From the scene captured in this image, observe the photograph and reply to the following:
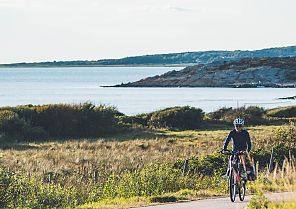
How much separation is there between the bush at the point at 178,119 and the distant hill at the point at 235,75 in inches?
3948

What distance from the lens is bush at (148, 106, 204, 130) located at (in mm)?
58156

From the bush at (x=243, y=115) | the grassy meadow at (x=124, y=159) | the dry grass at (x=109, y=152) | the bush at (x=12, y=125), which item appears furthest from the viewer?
the bush at (x=243, y=115)

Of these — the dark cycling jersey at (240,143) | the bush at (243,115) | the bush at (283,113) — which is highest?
the dark cycling jersey at (240,143)

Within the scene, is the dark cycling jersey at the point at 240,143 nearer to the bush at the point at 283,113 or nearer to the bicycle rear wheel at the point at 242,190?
the bicycle rear wheel at the point at 242,190

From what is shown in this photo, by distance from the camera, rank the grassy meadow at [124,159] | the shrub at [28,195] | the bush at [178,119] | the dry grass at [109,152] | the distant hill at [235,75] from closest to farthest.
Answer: the shrub at [28,195] → the grassy meadow at [124,159] → the dry grass at [109,152] → the bush at [178,119] → the distant hill at [235,75]

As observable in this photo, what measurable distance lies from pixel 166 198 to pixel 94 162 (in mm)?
15078

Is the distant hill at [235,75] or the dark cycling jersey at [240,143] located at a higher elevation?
the dark cycling jersey at [240,143]

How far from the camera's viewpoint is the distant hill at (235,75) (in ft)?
543

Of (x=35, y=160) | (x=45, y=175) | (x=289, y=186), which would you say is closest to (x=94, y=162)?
(x=35, y=160)

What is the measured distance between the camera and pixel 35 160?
111 feet

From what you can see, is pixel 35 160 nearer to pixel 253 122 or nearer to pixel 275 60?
pixel 253 122

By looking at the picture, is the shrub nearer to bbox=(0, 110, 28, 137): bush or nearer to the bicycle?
the bicycle

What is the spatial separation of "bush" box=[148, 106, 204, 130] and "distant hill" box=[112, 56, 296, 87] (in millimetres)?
100270

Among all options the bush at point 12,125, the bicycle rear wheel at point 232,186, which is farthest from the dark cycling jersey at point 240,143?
the bush at point 12,125
